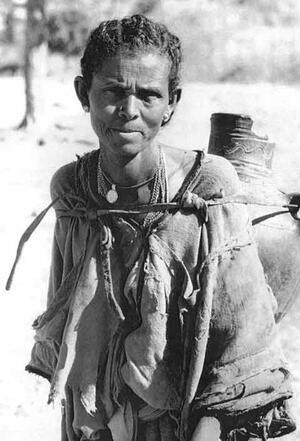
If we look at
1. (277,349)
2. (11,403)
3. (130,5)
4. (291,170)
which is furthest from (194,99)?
(277,349)

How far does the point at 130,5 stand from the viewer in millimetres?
20125

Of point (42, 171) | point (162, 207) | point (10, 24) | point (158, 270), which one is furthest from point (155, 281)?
point (10, 24)

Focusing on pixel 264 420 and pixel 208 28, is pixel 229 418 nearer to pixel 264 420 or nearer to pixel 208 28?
pixel 264 420

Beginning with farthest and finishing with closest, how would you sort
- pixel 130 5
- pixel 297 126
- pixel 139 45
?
pixel 130 5 → pixel 297 126 → pixel 139 45

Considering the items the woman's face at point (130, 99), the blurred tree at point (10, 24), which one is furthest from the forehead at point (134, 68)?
the blurred tree at point (10, 24)

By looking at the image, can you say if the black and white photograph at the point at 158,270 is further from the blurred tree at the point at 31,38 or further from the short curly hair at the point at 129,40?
the blurred tree at the point at 31,38

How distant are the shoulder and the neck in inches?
5.2

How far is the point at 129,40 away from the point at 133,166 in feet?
1.13

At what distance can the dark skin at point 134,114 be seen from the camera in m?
1.97

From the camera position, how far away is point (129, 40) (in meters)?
1.96

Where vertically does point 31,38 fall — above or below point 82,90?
below

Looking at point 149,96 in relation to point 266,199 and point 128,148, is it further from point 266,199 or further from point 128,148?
point 266,199

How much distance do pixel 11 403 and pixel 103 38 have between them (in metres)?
3.31

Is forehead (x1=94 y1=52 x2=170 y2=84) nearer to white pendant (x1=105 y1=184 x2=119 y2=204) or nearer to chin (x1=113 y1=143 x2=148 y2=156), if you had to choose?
chin (x1=113 y1=143 x2=148 y2=156)
